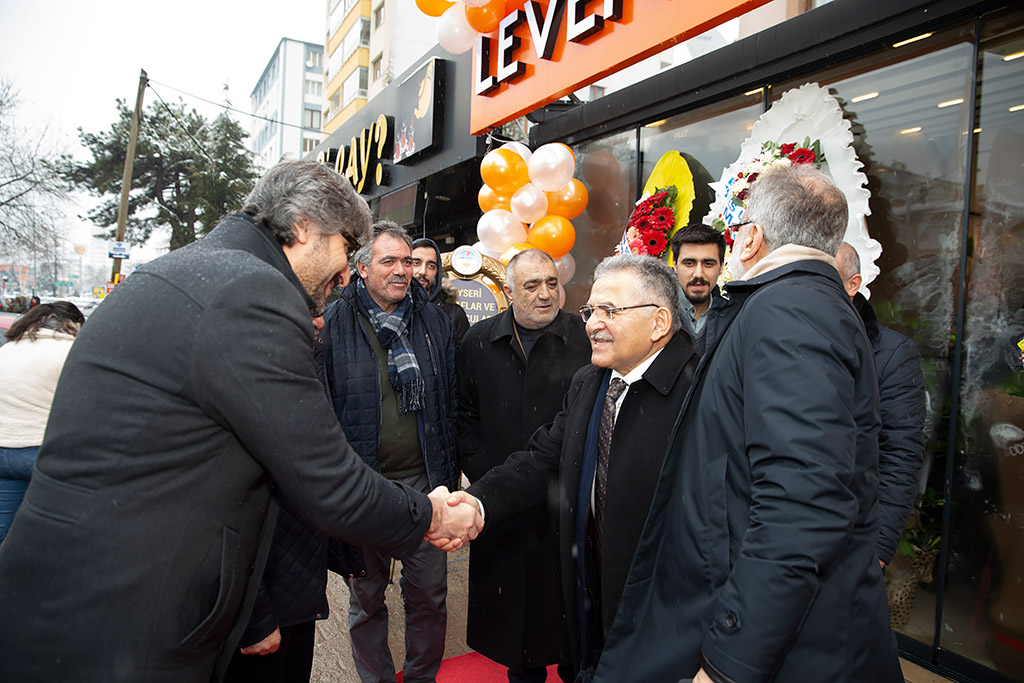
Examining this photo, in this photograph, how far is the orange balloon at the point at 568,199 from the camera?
21.1 ft

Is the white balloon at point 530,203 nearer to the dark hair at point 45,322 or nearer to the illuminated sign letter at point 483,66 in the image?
the illuminated sign letter at point 483,66

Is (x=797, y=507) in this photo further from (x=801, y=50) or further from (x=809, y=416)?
(x=801, y=50)

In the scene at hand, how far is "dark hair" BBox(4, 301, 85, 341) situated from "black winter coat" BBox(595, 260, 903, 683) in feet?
12.2

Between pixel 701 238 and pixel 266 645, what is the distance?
132 inches

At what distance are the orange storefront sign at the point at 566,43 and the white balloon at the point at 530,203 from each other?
79 cm

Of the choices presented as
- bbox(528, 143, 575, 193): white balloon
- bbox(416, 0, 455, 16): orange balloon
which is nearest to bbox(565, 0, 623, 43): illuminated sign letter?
bbox(528, 143, 575, 193): white balloon

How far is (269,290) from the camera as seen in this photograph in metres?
1.64

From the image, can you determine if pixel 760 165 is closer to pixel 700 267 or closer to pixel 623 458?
pixel 700 267

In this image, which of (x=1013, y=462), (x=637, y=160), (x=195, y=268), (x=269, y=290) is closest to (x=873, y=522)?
(x=269, y=290)

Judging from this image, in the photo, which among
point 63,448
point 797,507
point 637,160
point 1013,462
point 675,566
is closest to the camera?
point 797,507

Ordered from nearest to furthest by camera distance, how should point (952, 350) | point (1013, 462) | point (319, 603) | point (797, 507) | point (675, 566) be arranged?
point (797, 507) → point (675, 566) → point (319, 603) → point (1013, 462) → point (952, 350)

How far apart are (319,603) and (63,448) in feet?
3.81

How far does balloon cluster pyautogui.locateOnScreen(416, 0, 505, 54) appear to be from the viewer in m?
6.39

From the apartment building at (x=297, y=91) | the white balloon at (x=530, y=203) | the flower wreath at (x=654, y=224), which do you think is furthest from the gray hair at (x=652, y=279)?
the apartment building at (x=297, y=91)
